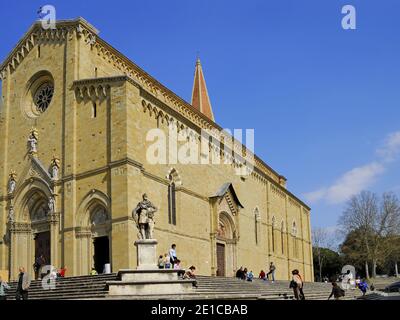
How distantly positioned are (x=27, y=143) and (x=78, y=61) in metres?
5.56

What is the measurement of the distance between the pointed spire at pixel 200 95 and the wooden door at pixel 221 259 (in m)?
21.7

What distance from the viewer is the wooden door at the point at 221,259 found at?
3306 cm

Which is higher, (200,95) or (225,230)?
(200,95)

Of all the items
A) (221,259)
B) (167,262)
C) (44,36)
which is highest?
(44,36)

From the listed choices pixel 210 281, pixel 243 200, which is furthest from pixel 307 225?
pixel 210 281

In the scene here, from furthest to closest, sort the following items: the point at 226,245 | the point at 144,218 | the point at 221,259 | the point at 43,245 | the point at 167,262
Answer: the point at 226,245 < the point at 221,259 < the point at 43,245 < the point at 167,262 < the point at 144,218

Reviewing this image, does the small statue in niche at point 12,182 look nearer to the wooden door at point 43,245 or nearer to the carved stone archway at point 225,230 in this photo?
the wooden door at point 43,245

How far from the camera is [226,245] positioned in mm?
34469

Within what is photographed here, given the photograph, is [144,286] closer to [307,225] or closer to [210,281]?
[210,281]

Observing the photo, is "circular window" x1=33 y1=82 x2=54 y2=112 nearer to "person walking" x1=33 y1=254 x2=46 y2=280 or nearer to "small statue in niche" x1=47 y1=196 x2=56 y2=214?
"small statue in niche" x1=47 y1=196 x2=56 y2=214

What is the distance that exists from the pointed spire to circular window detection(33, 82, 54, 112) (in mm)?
25002

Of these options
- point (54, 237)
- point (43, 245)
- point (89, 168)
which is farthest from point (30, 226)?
Result: point (89, 168)

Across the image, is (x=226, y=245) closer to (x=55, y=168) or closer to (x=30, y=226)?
(x=30, y=226)

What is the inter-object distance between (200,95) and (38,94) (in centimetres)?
2713
